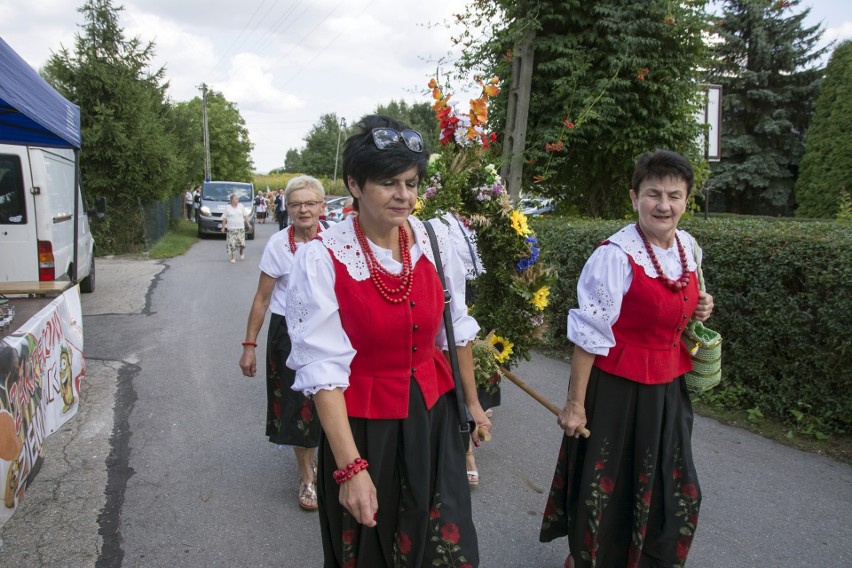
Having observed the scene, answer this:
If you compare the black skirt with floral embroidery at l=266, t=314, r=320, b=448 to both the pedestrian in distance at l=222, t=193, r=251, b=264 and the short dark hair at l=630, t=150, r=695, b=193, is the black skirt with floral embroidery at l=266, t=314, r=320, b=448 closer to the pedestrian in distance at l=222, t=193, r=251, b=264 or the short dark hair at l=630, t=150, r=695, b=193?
the short dark hair at l=630, t=150, r=695, b=193

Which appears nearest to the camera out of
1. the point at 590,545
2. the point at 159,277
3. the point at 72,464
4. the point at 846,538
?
the point at 590,545

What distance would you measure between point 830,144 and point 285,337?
70.3 ft

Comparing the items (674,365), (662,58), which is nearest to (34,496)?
(674,365)

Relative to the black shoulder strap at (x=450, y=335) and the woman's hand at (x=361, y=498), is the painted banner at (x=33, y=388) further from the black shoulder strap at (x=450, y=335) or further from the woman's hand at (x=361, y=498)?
the black shoulder strap at (x=450, y=335)

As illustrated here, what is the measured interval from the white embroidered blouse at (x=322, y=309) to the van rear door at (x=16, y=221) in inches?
290

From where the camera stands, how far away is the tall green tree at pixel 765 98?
23.0 m

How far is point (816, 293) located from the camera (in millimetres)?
4664

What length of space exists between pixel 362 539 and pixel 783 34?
26506 millimetres

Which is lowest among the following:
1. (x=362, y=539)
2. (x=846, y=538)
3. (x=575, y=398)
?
(x=846, y=538)

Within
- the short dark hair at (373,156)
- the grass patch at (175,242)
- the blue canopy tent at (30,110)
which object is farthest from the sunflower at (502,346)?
the grass patch at (175,242)

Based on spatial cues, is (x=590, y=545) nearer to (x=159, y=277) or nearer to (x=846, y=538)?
(x=846, y=538)

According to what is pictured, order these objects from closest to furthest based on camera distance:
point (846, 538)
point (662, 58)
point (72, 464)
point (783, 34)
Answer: point (846, 538) → point (72, 464) → point (662, 58) → point (783, 34)

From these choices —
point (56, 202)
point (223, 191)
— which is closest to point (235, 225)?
point (56, 202)

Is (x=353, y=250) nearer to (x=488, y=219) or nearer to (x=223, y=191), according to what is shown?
(x=488, y=219)
